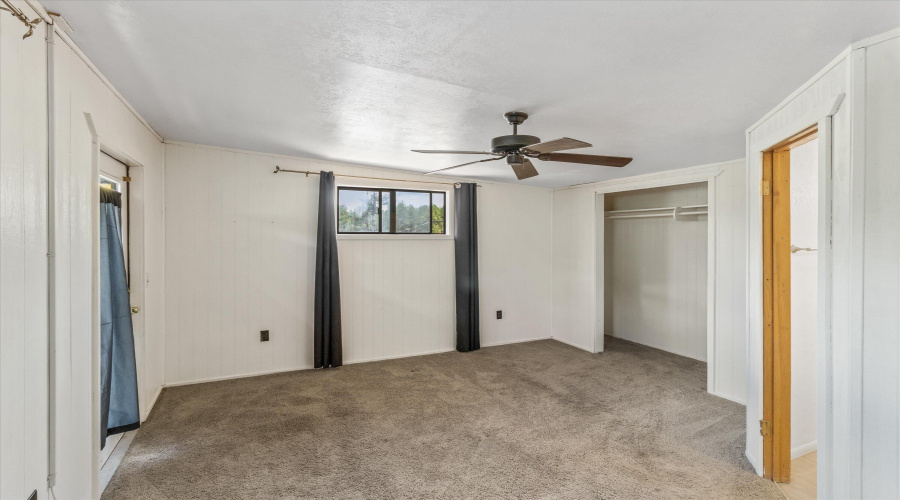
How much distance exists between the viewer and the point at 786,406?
95.4 inches

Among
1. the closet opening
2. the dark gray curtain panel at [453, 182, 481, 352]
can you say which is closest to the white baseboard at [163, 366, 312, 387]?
the dark gray curtain panel at [453, 182, 481, 352]

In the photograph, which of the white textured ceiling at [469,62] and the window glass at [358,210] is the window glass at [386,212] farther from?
the white textured ceiling at [469,62]

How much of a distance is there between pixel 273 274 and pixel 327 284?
543 mm

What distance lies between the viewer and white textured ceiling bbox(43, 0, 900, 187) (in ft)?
4.81

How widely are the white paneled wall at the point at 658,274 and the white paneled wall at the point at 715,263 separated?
0.81 meters

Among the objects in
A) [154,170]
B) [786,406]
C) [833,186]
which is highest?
[154,170]

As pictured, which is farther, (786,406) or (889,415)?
(786,406)

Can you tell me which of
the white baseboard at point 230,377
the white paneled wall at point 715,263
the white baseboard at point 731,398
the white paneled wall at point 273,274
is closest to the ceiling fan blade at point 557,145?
the white paneled wall at point 715,263

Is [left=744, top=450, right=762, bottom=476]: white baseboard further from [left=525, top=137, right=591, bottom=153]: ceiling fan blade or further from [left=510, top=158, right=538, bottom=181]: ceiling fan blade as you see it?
[left=510, top=158, right=538, bottom=181]: ceiling fan blade

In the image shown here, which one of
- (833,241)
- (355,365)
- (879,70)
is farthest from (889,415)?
(355,365)

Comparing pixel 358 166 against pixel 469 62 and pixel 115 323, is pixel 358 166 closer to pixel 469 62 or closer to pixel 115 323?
pixel 115 323


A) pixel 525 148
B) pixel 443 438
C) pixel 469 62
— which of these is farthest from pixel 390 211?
pixel 469 62

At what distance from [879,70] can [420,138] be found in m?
2.53

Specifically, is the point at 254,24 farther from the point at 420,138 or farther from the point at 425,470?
the point at 425,470
